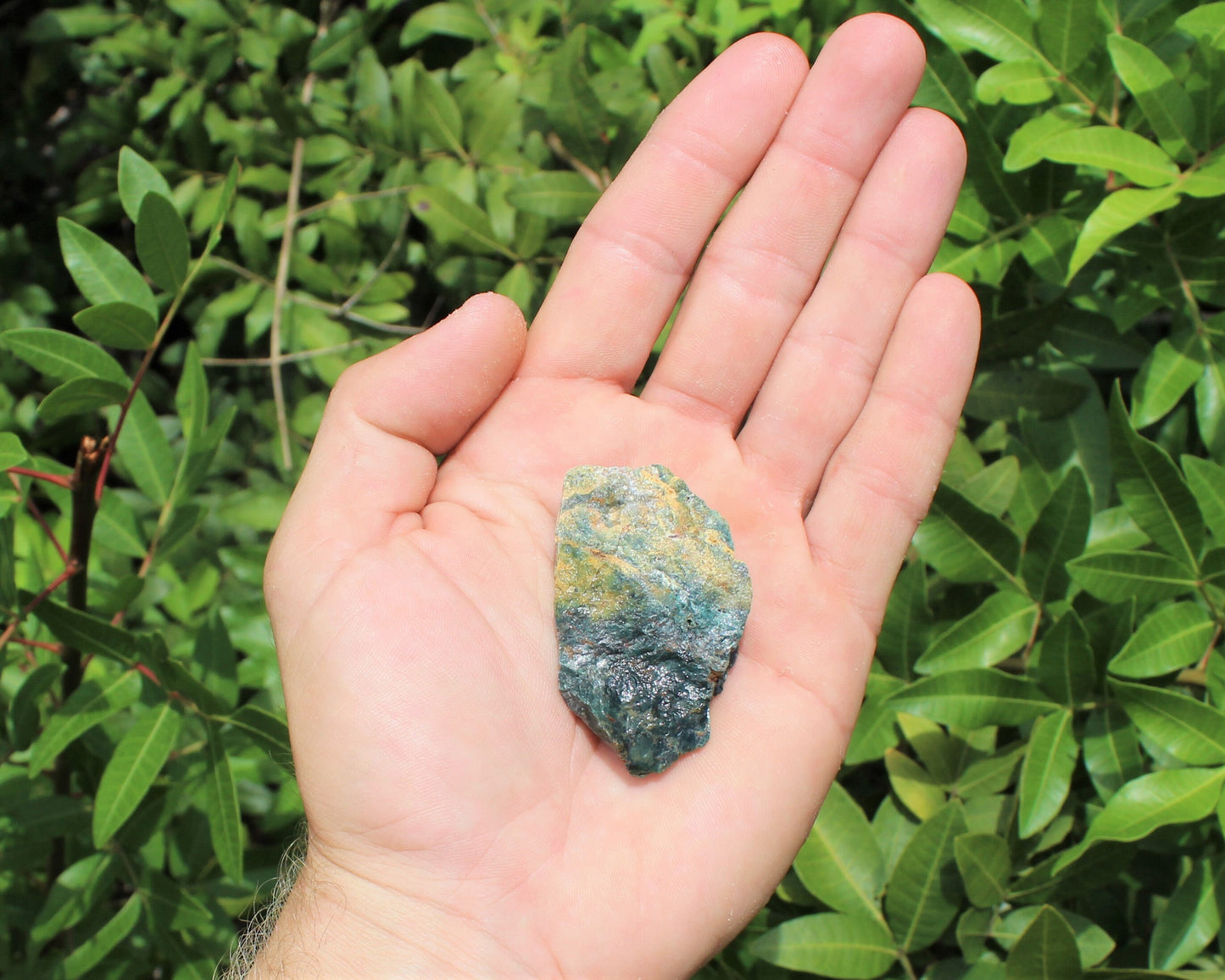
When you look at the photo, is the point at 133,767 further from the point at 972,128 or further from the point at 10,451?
the point at 972,128

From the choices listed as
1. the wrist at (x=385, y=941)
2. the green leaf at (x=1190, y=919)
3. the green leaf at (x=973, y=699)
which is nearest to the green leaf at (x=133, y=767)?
the wrist at (x=385, y=941)

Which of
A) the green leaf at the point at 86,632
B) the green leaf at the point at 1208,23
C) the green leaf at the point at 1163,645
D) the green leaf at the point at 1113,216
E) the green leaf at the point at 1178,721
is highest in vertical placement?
the green leaf at the point at 1208,23

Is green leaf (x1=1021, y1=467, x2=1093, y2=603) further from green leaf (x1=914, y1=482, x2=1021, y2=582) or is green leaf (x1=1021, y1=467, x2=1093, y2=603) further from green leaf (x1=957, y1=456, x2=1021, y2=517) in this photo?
green leaf (x1=957, y1=456, x2=1021, y2=517)

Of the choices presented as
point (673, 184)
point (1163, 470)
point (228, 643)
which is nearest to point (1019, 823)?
point (1163, 470)

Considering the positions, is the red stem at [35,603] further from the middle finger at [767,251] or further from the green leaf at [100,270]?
the middle finger at [767,251]

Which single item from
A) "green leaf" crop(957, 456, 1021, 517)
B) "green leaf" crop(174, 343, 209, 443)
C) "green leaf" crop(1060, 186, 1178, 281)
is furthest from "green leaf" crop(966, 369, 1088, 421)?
"green leaf" crop(174, 343, 209, 443)
